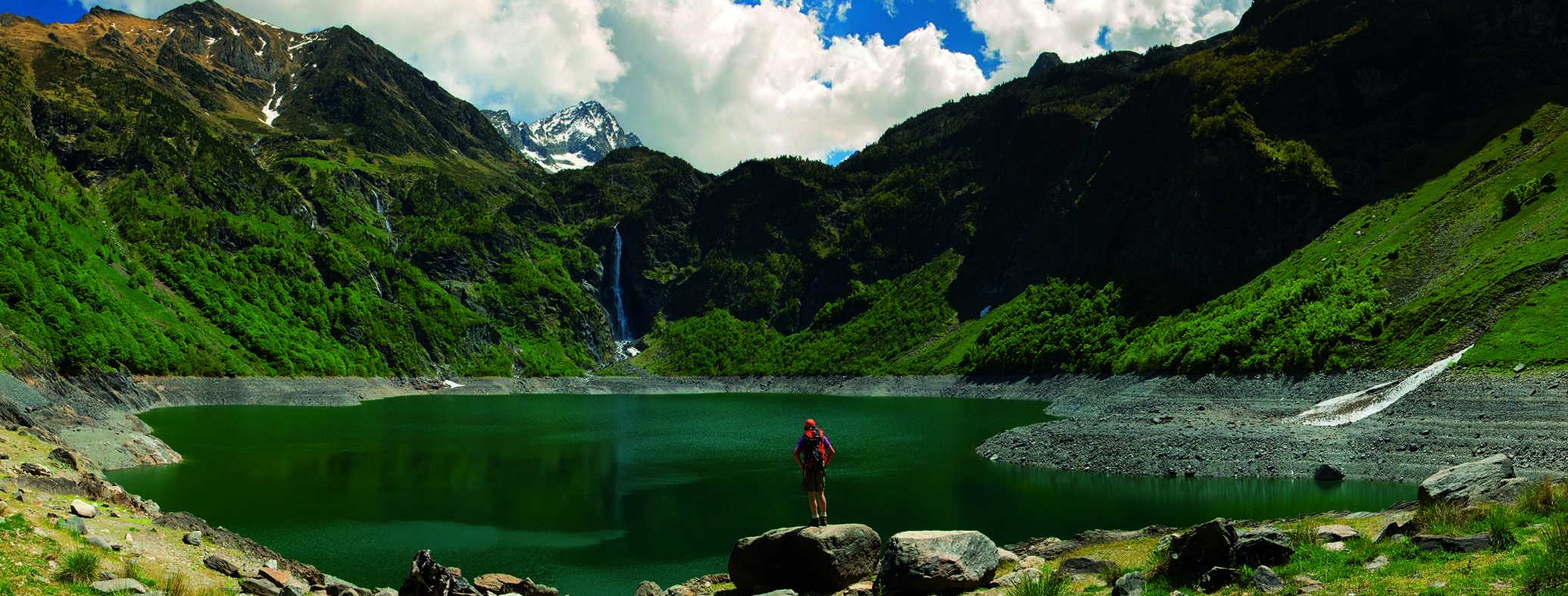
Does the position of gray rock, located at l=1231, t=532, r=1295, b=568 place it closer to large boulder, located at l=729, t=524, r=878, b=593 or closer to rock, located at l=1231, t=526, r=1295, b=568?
rock, located at l=1231, t=526, r=1295, b=568

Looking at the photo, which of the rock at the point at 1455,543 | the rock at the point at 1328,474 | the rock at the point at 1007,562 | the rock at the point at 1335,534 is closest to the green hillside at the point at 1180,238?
the rock at the point at 1328,474

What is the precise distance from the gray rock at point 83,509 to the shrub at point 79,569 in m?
8.78

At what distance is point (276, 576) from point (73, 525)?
562 cm

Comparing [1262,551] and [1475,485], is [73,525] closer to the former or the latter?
[1262,551]

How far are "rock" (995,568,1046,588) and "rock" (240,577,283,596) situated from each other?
1617 cm

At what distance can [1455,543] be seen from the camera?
1350cm

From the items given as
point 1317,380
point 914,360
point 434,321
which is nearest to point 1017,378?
point 914,360

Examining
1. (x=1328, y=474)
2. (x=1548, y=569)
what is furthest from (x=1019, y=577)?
(x=1328, y=474)

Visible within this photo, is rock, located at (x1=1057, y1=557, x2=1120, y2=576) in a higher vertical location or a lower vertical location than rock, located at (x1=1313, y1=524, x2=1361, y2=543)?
lower

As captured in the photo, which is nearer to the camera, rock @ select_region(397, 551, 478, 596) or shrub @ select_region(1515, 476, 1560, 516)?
shrub @ select_region(1515, 476, 1560, 516)

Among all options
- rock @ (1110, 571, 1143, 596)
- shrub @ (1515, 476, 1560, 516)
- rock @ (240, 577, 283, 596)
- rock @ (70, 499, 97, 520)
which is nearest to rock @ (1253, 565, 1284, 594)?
rock @ (1110, 571, 1143, 596)

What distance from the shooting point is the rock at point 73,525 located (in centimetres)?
2006

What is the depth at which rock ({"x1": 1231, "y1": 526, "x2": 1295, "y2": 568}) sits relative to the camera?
47.8ft

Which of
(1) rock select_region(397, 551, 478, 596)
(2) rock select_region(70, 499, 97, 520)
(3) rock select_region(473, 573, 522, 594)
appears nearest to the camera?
(1) rock select_region(397, 551, 478, 596)
